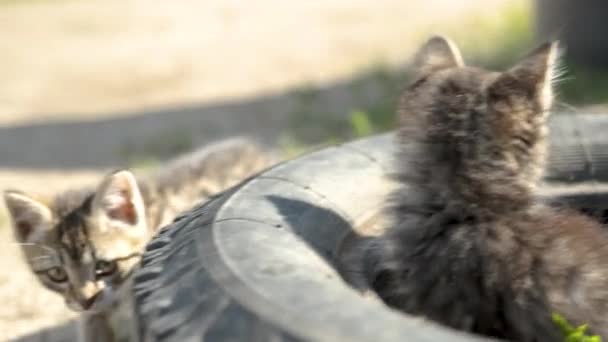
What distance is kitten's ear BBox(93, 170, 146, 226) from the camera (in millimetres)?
4833

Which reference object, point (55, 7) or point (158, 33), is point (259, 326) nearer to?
point (158, 33)

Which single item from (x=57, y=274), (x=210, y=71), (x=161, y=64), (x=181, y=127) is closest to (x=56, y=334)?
(x=57, y=274)

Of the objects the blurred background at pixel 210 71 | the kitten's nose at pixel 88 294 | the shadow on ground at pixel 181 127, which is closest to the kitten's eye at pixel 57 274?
the kitten's nose at pixel 88 294

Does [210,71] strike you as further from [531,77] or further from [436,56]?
[531,77]

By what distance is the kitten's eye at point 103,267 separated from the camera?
4.83 m

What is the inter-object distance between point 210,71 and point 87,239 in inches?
273

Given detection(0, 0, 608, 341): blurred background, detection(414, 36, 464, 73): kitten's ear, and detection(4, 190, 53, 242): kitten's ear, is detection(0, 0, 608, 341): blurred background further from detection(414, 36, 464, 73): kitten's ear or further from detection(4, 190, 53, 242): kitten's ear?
detection(414, 36, 464, 73): kitten's ear

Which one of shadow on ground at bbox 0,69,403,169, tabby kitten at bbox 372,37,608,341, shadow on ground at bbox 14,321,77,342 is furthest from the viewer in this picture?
shadow on ground at bbox 0,69,403,169

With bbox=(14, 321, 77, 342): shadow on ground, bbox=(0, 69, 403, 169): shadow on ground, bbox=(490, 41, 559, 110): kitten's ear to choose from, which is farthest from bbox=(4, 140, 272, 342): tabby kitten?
bbox=(0, 69, 403, 169): shadow on ground

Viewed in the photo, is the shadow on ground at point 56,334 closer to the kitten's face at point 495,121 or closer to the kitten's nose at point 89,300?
the kitten's nose at point 89,300

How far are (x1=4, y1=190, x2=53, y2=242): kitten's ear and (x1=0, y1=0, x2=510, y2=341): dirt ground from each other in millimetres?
1694

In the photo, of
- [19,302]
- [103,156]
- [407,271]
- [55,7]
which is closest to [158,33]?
[55,7]

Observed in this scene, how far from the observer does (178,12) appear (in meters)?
14.4

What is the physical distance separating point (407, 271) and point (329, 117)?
20.8 ft
